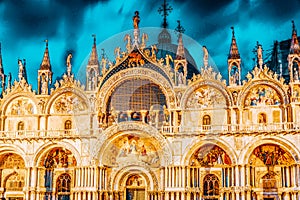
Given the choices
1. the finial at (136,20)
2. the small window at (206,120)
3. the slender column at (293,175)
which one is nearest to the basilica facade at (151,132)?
the small window at (206,120)

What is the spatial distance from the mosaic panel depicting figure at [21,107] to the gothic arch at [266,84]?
44.2 ft

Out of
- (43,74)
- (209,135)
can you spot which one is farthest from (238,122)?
(43,74)

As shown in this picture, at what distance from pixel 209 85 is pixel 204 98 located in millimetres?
892

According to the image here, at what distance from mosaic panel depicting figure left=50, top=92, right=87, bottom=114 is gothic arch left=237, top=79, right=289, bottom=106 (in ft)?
33.2

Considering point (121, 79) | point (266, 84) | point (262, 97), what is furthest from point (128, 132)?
point (266, 84)

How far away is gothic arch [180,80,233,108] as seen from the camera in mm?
32250

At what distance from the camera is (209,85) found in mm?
32656

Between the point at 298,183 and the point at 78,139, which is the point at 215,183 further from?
the point at 78,139

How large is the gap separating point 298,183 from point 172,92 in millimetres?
9265

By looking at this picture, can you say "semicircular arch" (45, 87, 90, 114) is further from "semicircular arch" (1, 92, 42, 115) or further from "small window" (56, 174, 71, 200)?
"small window" (56, 174, 71, 200)

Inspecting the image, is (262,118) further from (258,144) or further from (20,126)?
(20,126)

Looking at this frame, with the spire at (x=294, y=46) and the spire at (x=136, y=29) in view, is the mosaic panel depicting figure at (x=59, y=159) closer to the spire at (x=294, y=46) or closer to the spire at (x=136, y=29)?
the spire at (x=136, y=29)

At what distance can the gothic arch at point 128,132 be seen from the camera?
104 feet

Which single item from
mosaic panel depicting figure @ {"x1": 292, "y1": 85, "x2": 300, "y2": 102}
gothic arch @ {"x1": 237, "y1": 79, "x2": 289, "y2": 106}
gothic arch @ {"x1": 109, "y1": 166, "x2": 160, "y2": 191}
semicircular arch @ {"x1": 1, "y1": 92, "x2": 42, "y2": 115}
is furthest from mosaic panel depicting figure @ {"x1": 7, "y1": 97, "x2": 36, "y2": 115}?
mosaic panel depicting figure @ {"x1": 292, "y1": 85, "x2": 300, "y2": 102}
